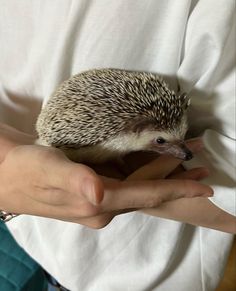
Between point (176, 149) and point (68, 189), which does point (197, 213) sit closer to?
point (176, 149)

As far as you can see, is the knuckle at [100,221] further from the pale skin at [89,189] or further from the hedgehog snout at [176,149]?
the hedgehog snout at [176,149]

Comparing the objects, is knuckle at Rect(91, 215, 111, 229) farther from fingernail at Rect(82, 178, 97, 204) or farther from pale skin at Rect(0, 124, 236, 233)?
fingernail at Rect(82, 178, 97, 204)

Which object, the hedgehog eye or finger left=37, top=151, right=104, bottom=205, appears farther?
the hedgehog eye

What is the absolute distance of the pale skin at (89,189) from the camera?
574mm

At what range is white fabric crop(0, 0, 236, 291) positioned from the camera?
723mm

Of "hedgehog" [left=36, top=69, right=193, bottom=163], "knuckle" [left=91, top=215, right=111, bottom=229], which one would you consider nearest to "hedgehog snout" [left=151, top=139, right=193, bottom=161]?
"hedgehog" [left=36, top=69, right=193, bottom=163]

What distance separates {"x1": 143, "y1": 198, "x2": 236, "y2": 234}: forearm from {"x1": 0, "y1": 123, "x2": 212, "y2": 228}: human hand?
0.31 ft

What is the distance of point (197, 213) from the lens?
0.81 meters

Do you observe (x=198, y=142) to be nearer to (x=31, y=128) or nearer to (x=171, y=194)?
(x=171, y=194)

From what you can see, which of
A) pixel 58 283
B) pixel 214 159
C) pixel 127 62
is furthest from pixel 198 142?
pixel 58 283

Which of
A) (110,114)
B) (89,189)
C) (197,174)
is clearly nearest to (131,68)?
(110,114)

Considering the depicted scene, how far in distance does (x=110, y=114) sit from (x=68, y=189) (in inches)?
7.8

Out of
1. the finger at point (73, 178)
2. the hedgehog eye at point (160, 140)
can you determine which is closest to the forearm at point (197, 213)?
the hedgehog eye at point (160, 140)

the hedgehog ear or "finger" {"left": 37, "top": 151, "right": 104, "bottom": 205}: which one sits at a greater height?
the hedgehog ear
